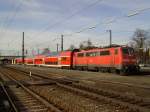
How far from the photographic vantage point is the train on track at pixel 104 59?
34188 millimetres

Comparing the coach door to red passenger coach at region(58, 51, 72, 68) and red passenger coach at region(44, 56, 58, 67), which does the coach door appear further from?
red passenger coach at region(44, 56, 58, 67)

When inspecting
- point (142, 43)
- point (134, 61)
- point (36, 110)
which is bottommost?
point (36, 110)

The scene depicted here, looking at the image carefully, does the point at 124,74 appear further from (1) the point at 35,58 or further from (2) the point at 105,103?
(1) the point at 35,58

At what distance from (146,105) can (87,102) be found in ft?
9.24

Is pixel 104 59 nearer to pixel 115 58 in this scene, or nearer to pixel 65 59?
pixel 115 58

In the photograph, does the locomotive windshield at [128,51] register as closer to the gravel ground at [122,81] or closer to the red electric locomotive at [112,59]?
the red electric locomotive at [112,59]

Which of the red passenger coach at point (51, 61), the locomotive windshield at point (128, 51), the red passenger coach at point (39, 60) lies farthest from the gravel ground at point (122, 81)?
the red passenger coach at point (39, 60)

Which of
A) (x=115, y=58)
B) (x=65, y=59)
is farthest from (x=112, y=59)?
(x=65, y=59)

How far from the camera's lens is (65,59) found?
56719mm

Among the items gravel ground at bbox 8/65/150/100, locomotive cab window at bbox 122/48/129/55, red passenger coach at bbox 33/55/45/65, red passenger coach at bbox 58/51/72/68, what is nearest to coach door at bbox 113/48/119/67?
locomotive cab window at bbox 122/48/129/55

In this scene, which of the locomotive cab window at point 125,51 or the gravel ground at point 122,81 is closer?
the gravel ground at point 122,81

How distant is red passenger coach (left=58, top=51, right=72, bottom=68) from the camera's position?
2136 inches

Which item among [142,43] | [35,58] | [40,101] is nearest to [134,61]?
[40,101]

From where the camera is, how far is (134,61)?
34.8m
